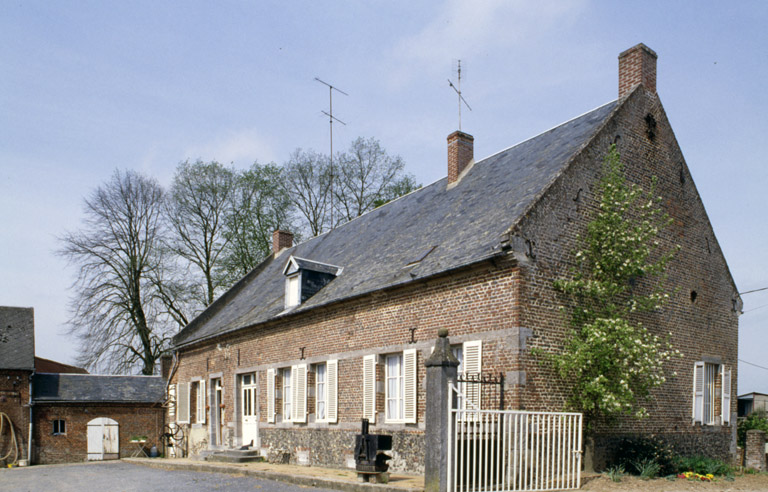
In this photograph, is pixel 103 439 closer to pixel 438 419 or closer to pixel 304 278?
pixel 304 278

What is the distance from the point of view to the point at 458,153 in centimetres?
1891

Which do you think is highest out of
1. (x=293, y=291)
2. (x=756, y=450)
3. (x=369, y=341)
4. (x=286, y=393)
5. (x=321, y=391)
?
(x=293, y=291)

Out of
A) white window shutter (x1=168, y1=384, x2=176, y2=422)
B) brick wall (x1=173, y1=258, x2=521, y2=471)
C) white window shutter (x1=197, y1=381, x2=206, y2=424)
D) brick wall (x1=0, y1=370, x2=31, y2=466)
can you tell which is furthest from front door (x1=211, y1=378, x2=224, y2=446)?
brick wall (x1=0, y1=370, x2=31, y2=466)

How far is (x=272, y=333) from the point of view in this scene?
62.6ft

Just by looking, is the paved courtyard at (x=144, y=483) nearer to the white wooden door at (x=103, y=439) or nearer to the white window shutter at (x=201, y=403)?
the white window shutter at (x=201, y=403)

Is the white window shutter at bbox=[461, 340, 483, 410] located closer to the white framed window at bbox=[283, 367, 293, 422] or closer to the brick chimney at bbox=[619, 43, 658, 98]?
the brick chimney at bbox=[619, 43, 658, 98]

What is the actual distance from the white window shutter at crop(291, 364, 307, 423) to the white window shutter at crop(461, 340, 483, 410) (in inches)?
235

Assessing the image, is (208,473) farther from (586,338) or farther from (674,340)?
(674,340)

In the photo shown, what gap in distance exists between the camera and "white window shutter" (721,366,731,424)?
51.3 ft

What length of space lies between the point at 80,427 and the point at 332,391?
1493cm

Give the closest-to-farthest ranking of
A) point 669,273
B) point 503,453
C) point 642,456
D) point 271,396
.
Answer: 1. point 503,453
2. point 642,456
3. point 669,273
4. point 271,396

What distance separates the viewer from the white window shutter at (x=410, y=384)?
13617mm

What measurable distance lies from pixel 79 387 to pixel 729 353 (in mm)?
23127

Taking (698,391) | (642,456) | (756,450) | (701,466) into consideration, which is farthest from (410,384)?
(756,450)
